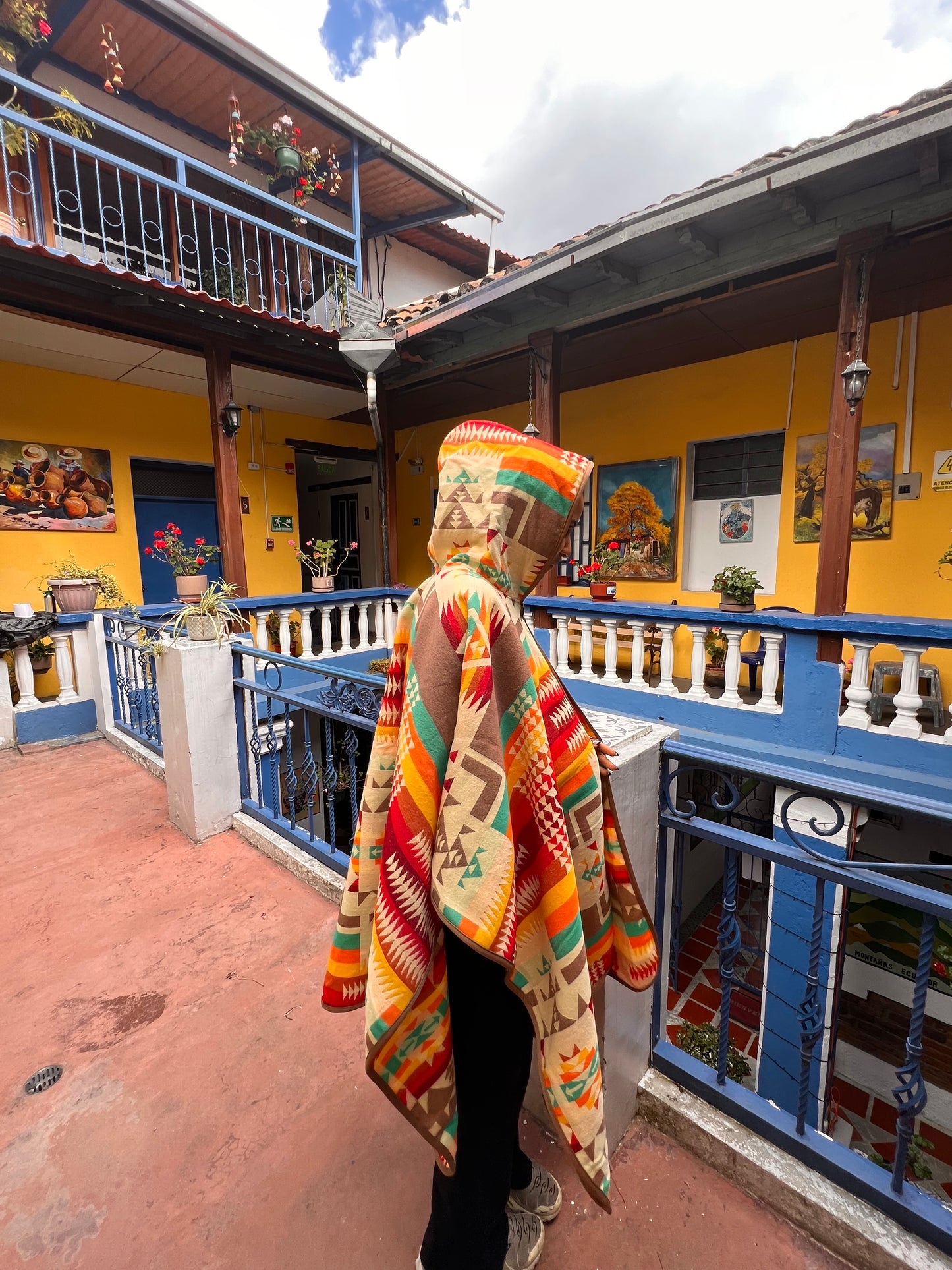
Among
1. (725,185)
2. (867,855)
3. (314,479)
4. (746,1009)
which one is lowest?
(746,1009)

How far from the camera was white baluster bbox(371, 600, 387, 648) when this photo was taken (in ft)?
23.1

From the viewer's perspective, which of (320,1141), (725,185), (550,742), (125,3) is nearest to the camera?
(550,742)

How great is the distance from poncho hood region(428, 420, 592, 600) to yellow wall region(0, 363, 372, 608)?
6917 millimetres

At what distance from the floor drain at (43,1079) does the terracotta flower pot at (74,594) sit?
180 inches

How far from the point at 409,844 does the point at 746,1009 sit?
594 cm

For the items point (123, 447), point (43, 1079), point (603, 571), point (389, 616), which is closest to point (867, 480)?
point (603, 571)

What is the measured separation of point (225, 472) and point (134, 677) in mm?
2323

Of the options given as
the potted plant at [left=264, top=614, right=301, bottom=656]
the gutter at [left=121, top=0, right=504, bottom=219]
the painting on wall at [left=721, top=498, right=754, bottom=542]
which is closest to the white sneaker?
the potted plant at [left=264, top=614, right=301, bottom=656]

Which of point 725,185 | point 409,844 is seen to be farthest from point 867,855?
point 409,844

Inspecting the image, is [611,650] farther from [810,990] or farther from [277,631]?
[810,990]

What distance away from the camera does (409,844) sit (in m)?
0.89

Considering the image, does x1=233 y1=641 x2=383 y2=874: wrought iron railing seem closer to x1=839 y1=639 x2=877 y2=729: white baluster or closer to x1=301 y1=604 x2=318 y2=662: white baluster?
x1=301 y1=604 x2=318 y2=662: white baluster

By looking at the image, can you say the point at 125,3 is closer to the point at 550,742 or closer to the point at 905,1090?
the point at 550,742

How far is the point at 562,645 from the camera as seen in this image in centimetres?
538
